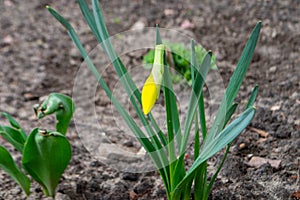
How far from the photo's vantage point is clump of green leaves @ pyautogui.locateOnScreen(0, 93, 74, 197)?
5.57 feet

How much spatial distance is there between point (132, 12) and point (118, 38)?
1.44 feet

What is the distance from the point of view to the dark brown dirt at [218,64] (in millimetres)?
1964

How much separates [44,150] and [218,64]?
147cm

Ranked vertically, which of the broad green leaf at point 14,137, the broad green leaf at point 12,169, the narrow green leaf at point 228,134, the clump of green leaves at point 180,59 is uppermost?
the clump of green leaves at point 180,59

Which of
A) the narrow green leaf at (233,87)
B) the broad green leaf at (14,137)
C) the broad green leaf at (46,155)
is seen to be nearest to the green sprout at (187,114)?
the narrow green leaf at (233,87)

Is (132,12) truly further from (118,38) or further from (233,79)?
(233,79)

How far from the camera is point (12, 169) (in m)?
1.85

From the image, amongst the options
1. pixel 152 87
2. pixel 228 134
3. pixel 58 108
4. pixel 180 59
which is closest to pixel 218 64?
pixel 180 59

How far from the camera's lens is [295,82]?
2.63 m

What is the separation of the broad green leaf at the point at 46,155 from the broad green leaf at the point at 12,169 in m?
0.06

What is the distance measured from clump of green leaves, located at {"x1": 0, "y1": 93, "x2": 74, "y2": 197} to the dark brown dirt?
0.47ft

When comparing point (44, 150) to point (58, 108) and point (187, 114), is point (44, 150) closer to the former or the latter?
point (58, 108)

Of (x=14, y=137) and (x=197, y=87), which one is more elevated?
(x=197, y=87)

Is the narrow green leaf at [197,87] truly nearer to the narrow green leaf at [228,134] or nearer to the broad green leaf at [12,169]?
the narrow green leaf at [228,134]
